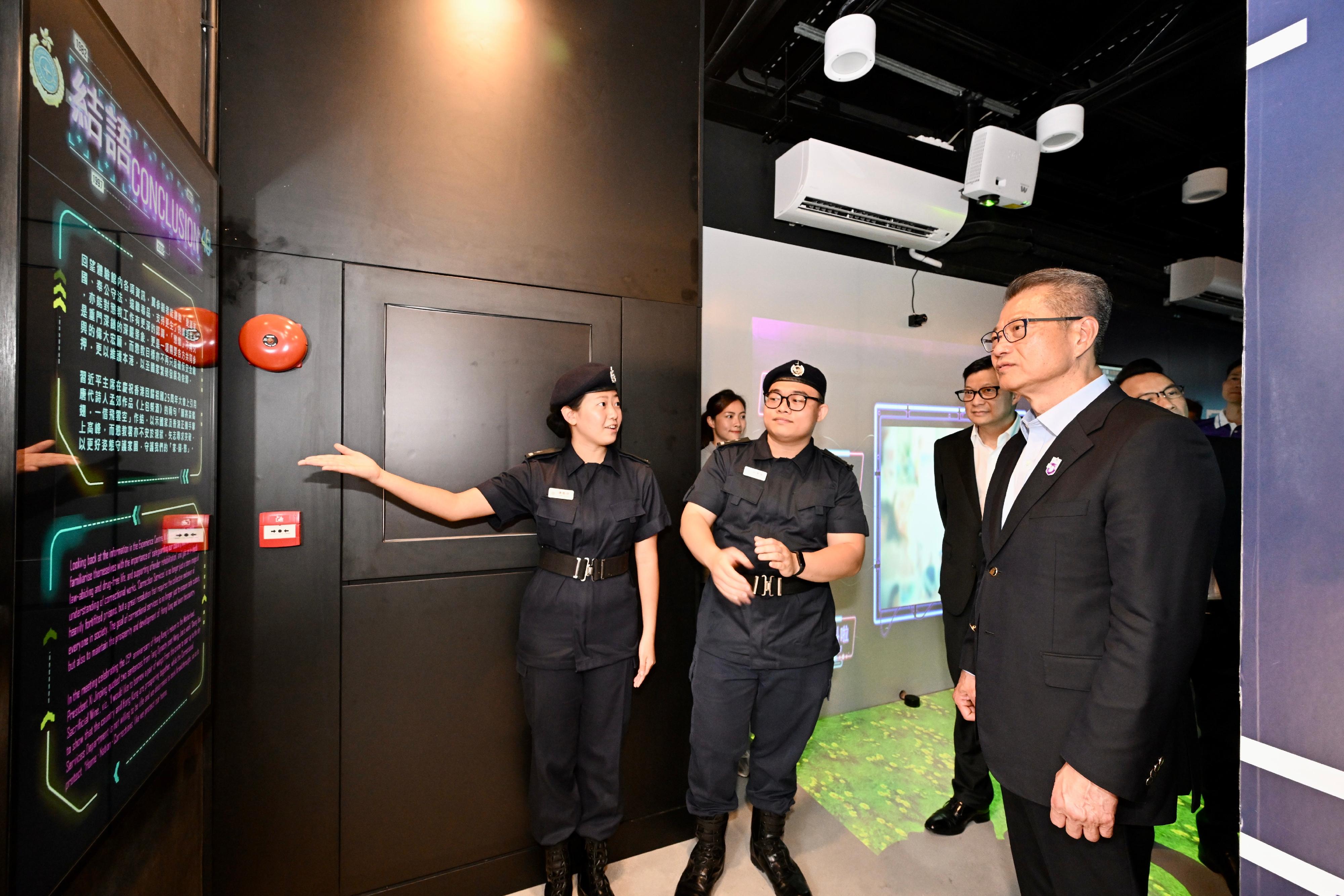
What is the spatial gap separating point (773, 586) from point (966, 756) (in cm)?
135

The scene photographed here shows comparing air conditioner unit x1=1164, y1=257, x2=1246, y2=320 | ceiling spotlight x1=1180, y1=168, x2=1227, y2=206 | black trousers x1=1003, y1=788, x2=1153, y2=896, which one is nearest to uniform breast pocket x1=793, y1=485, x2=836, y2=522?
black trousers x1=1003, y1=788, x2=1153, y2=896

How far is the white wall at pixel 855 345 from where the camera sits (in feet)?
11.5

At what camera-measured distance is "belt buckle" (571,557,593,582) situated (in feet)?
6.75

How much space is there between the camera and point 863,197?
3510mm

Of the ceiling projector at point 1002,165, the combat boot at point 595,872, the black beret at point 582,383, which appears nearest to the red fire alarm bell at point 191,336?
the black beret at point 582,383

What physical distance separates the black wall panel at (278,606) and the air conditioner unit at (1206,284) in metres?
6.93

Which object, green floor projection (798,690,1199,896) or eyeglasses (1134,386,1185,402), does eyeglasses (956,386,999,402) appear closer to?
eyeglasses (1134,386,1185,402)

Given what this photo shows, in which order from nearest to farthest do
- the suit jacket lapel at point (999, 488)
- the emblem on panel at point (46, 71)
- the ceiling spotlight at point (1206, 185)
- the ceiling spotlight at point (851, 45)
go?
the emblem on panel at point (46, 71) < the suit jacket lapel at point (999, 488) < the ceiling spotlight at point (851, 45) < the ceiling spotlight at point (1206, 185)

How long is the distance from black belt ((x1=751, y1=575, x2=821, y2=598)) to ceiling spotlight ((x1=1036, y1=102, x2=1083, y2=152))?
9.87 feet

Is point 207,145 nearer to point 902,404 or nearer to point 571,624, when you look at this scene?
point 571,624

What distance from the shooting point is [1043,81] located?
3.34 m

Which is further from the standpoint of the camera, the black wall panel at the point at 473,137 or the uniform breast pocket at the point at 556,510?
the uniform breast pocket at the point at 556,510

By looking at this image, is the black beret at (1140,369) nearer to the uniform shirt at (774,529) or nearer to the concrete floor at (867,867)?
the uniform shirt at (774,529)

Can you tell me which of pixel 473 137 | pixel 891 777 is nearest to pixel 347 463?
pixel 473 137
